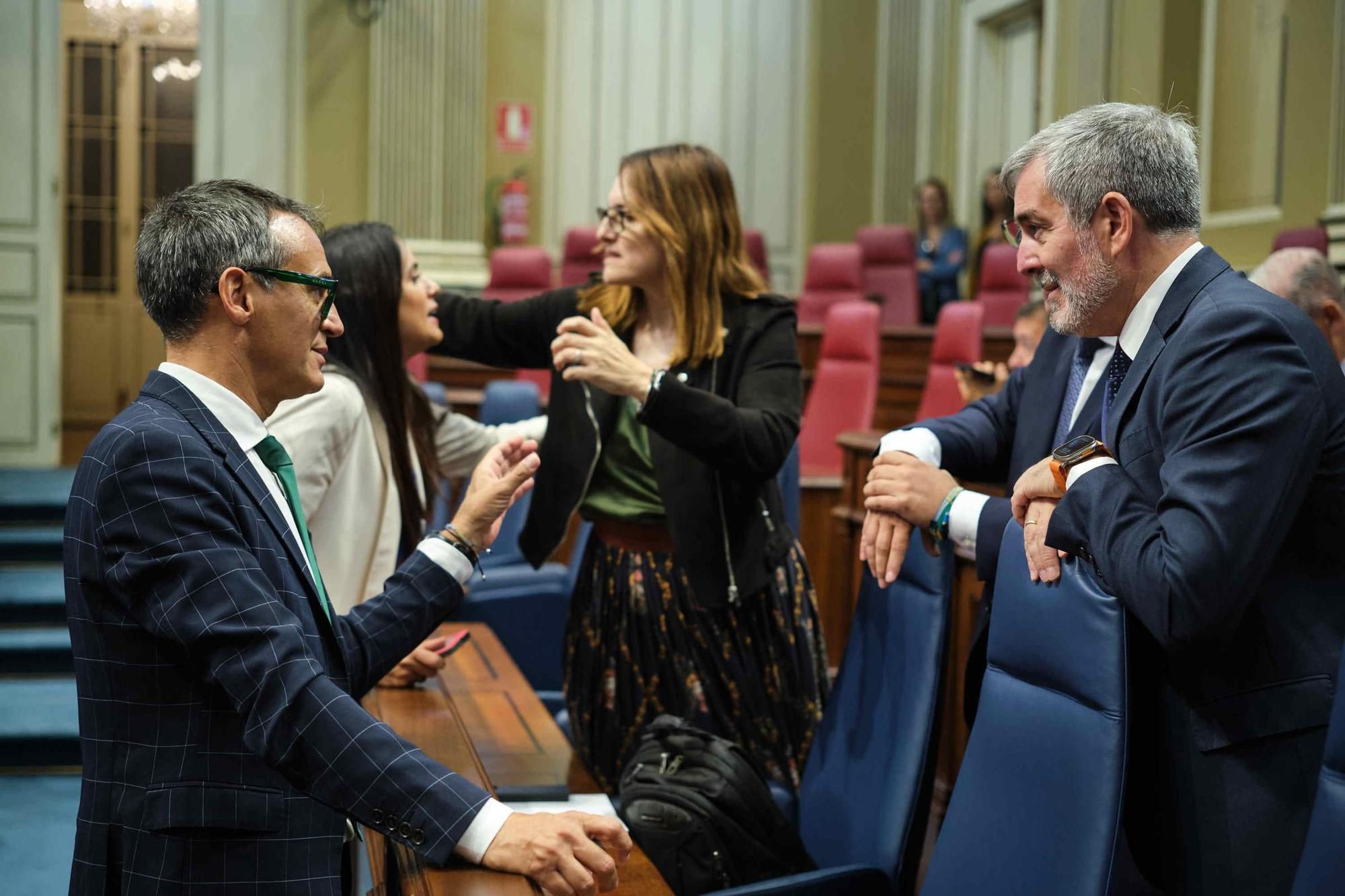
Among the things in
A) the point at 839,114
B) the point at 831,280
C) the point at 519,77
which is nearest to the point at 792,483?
the point at 831,280

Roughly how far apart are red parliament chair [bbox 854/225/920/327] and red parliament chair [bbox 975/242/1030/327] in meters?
0.77

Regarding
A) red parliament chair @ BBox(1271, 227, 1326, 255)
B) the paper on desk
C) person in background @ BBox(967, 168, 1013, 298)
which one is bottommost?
the paper on desk

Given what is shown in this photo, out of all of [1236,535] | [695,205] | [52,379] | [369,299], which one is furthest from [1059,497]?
[52,379]

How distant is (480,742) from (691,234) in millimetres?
833

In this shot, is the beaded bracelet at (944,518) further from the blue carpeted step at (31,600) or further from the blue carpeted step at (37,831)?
the blue carpeted step at (31,600)

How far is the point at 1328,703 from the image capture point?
1214 millimetres

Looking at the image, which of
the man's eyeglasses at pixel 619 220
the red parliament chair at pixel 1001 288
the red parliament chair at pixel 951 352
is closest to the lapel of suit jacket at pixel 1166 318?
the man's eyeglasses at pixel 619 220

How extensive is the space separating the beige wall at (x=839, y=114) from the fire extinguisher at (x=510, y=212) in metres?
2.02

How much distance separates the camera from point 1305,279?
303 centimetres

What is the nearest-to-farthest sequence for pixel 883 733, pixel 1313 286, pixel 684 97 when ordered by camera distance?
pixel 883 733, pixel 1313 286, pixel 684 97

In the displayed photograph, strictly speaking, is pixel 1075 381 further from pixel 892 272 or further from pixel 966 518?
pixel 892 272

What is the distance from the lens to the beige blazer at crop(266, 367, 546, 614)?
71.6 inches

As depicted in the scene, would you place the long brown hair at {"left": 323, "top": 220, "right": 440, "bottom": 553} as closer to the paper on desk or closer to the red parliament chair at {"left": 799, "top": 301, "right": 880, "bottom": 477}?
the paper on desk

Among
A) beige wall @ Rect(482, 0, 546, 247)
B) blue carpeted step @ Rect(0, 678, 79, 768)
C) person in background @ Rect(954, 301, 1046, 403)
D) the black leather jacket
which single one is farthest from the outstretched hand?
beige wall @ Rect(482, 0, 546, 247)
